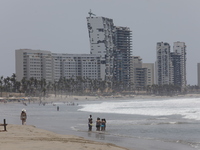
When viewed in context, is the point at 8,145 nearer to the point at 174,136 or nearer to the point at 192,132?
the point at 174,136

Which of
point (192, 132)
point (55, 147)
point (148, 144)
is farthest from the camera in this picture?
point (192, 132)

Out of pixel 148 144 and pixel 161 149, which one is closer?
pixel 161 149

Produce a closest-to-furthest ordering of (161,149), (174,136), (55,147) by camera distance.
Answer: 1. (55,147)
2. (161,149)
3. (174,136)

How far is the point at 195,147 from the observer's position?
2409cm

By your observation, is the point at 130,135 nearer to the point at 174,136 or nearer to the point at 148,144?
the point at 174,136

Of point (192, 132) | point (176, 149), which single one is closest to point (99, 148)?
point (176, 149)

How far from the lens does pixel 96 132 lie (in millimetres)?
33438

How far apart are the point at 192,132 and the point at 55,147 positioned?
15.7 meters

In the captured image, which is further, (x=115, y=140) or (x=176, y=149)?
(x=115, y=140)

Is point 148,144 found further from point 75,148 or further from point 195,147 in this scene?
point 75,148

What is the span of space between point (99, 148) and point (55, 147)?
7.29ft

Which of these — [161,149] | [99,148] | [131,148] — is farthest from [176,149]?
[99,148]

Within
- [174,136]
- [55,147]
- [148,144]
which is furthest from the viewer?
[174,136]

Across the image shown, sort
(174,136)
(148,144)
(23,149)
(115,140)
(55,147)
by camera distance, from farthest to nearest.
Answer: (174,136), (115,140), (148,144), (55,147), (23,149)
